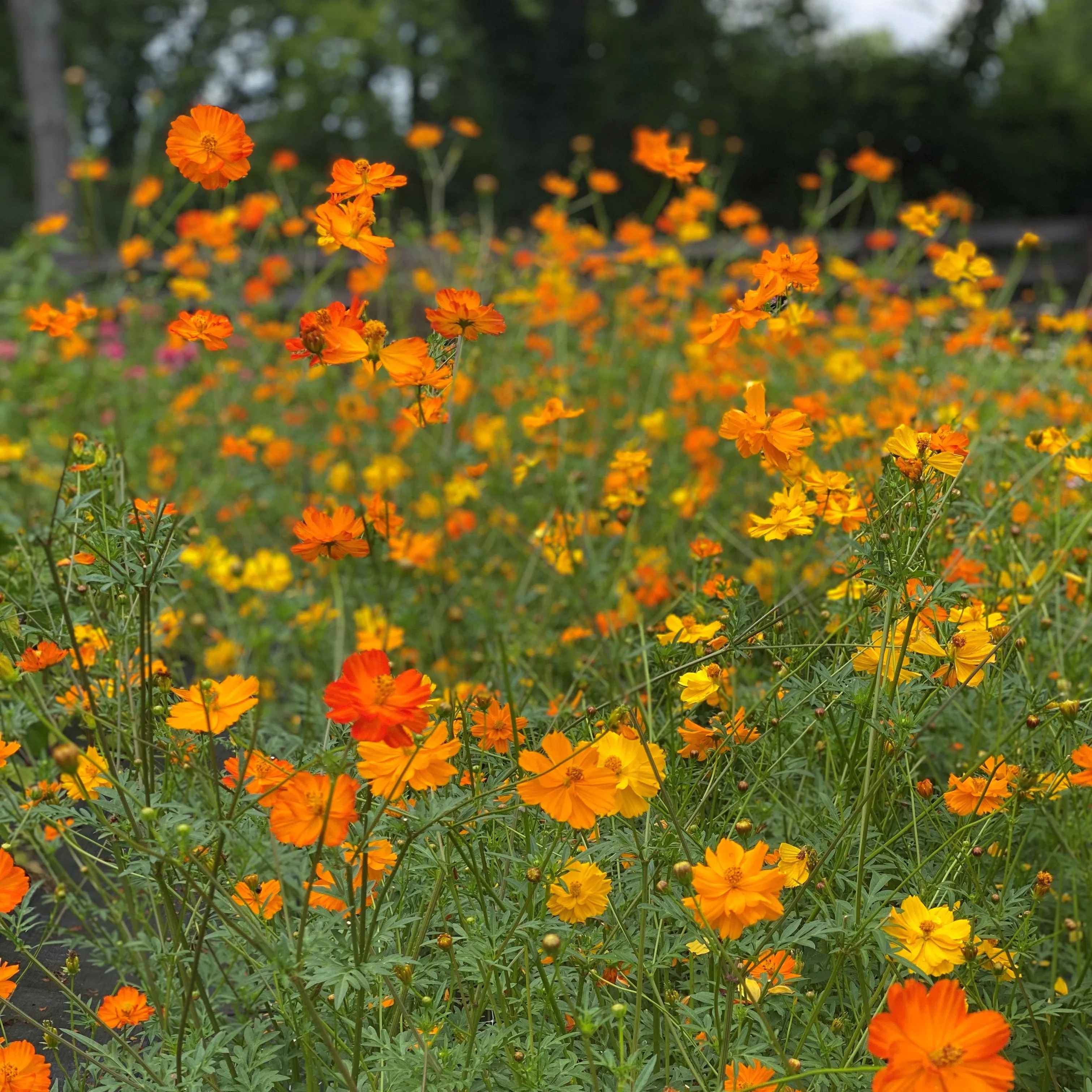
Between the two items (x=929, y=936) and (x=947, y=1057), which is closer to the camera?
(x=947, y=1057)

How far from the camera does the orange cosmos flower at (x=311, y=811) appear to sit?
94 cm

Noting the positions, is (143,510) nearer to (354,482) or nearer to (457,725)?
(457,725)

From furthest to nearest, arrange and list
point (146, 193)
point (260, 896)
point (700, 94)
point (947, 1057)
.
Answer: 1. point (700, 94)
2. point (146, 193)
3. point (260, 896)
4. point (947, 1057)

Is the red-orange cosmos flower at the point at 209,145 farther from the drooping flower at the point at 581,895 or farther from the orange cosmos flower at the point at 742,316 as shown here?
the drooping flower at the point at 581,895

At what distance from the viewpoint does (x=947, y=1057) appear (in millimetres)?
795

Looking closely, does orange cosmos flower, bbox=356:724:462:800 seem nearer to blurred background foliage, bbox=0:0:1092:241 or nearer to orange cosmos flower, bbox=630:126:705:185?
orange cosmos flower, bbox=630:126:705:185

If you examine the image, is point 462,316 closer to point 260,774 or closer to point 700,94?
point 260,774

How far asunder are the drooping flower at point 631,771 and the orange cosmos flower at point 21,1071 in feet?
1.93

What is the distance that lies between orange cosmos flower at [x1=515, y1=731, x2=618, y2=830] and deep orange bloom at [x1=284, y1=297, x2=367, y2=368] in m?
0.41

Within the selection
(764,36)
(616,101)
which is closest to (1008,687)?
(616,101)

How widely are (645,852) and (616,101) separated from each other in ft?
40.0

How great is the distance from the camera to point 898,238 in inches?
214

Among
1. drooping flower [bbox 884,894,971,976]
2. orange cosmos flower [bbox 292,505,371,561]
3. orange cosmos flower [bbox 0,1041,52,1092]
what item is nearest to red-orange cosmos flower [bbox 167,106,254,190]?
orange cosmos flower [bbox 292,505,371,561]

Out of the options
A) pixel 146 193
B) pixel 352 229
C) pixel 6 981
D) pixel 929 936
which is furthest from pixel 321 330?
pixel 146 193
